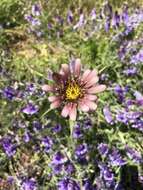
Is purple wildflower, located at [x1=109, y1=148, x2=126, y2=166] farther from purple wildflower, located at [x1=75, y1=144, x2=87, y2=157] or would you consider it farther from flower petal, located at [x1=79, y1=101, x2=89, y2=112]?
flower petal, located at [x1=79, y1=101, x2=89, y2=112]

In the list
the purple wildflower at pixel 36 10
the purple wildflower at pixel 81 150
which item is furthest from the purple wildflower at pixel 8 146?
the purple wildflower at pixel 36 10

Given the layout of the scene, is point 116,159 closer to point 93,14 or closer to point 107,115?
point 107,115

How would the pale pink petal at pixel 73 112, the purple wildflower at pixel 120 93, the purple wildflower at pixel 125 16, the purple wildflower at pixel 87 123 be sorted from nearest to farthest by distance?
1. the pale pink petal at pixel 73 112
2. the purple wildflower at pixel 87 123
3. the purple wildflower at pixel 120 93
4. the purple wildflower at pixel 125 16

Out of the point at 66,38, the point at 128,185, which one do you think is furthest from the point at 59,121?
the point at 66,38

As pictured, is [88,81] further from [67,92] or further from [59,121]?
[59,121]

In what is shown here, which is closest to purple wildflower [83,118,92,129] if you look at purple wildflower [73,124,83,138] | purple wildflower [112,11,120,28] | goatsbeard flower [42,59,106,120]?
purple wildflower [73,124,83,138]

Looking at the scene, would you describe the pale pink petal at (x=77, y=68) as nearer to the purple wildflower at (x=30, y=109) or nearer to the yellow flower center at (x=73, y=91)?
the yellow flower center at (x=73, y=91)

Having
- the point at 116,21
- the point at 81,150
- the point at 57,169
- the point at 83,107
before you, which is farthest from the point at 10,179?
the point at 116,21
